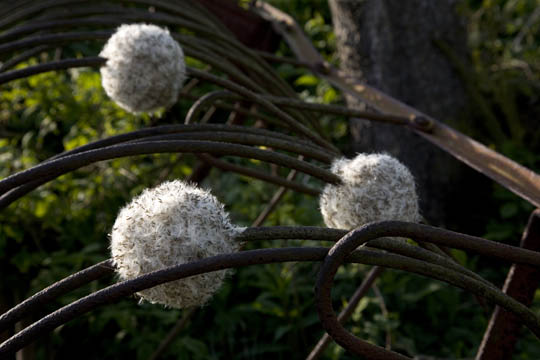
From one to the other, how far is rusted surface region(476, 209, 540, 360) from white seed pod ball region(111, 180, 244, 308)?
41 centimetres

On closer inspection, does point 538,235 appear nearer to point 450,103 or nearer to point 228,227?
point 228,227

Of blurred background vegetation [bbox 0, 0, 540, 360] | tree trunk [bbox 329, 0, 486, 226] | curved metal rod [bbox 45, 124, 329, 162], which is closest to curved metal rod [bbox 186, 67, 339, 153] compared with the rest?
curved metal rod [bbox 45, 124, 329, 162]

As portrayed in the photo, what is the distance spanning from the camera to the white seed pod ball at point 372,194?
580 mm

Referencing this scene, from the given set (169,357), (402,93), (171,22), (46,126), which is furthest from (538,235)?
(46,126)

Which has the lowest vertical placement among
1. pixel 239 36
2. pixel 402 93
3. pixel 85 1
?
pixel 85 1

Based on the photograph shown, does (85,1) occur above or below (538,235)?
above

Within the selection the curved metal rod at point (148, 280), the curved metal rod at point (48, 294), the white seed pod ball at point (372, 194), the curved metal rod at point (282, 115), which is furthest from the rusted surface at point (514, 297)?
the curved metal rod at point (48, 294)

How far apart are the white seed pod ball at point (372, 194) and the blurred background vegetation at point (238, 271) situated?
0.87 metres

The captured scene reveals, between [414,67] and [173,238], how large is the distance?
1.86 m

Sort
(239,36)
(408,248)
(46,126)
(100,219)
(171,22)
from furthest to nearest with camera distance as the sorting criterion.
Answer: (46,126) → (100,219) → (239,36) → (171,22) → (408,248)

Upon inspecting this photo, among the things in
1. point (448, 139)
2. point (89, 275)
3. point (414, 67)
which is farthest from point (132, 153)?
point (414, 67)

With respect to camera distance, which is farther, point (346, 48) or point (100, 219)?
point (346, 48)

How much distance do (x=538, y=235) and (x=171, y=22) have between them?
708mm

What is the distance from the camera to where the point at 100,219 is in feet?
6.56
